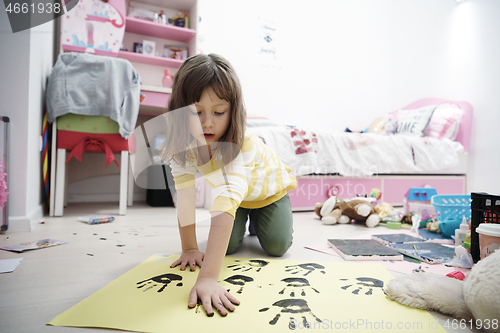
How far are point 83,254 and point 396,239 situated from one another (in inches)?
44.1

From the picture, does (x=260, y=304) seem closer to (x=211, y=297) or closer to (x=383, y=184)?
(x=211, y=297)

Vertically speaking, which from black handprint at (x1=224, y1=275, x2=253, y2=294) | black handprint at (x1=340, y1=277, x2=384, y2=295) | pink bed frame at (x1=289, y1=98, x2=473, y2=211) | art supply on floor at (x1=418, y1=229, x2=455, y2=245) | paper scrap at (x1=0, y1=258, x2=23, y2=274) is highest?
pink bed frame at (x1=289, y1=98, x2=473, y2=211)

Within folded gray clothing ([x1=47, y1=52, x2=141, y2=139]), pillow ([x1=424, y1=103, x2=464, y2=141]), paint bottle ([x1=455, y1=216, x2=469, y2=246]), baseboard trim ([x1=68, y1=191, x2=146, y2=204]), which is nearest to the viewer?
paint bottle ([x1=455, y1=216, x2=469, y2=246])

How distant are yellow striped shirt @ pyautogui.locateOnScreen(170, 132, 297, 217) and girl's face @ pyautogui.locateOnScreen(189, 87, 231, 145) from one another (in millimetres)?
94

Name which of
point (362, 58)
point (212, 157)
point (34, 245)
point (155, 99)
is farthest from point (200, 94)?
point (362, 58)

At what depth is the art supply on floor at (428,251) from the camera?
0.93 m

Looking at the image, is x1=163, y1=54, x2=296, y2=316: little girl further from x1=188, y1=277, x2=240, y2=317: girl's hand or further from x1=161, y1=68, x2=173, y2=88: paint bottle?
x1=161, y1=68, x2=173, y2=88: paint bottle

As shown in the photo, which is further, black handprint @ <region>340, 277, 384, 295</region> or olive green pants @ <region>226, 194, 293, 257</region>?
olive green pants @ <region>226, 194, 293, 257</region>

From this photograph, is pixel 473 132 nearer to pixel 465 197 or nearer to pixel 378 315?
pixel 465 197

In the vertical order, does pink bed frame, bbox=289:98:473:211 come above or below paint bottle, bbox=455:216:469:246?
above

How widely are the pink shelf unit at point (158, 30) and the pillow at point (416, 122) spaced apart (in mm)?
1886

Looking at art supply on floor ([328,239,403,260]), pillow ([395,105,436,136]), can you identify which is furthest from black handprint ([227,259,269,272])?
pillow ([395,105,436,136])

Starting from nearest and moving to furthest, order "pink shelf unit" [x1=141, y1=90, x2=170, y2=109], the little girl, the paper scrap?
1. the little girl
2. the paper scrap
3. "pink shelf unit" [x1=141, y1=90, x2=170, y2=109]

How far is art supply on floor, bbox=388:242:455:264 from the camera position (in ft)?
3.06
